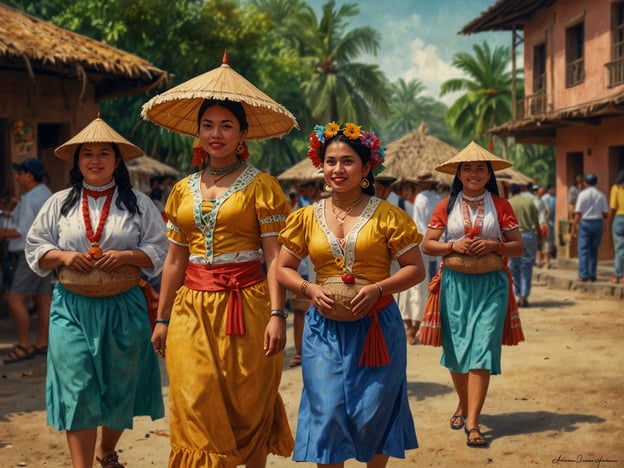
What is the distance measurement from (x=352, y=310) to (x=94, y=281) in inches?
65.1

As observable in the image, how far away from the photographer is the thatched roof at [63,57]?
10.4 meters

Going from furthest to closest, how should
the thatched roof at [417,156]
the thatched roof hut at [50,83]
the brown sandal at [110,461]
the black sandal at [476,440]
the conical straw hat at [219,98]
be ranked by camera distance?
the thatched roof at [417,156] < the thatched roof hut at [50,83] < the black sandal at [476,440] < the brown sandal at [110,461] < the conical straw hat at [219,98]

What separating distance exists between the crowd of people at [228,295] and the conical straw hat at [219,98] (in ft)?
0.04

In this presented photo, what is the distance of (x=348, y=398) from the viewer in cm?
407

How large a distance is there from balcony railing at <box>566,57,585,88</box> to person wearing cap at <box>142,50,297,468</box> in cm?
1759

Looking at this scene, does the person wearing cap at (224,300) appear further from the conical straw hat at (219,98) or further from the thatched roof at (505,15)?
the thatched roof at (505,15)

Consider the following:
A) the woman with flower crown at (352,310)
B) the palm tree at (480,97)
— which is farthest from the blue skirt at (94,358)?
the palm tree at (480,97)

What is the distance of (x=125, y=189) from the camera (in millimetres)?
5020

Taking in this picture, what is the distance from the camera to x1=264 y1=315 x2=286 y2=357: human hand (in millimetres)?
4152

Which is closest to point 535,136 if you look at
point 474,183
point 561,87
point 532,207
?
point 561,87

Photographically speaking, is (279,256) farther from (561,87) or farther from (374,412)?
(561,87)

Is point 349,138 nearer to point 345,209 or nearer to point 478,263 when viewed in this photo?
point 345,209

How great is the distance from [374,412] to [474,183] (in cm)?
261

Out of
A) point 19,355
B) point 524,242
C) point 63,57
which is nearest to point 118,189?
point 19,355
